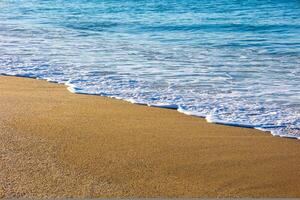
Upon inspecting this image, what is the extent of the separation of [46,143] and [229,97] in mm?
2381

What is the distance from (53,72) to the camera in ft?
25.5

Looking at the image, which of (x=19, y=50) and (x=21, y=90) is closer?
(x=21, y=90)

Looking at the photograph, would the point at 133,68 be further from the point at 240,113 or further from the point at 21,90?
the point at 240,113

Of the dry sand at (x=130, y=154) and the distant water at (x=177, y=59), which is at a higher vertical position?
the dry sand at (x=130, y=154)

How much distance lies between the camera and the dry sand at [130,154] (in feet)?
12.5

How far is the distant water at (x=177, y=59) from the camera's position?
241 inches

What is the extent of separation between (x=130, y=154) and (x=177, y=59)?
489 cm

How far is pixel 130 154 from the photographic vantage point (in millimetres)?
4449

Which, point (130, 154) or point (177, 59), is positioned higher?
point (130, 154)

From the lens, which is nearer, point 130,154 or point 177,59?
point 130,154

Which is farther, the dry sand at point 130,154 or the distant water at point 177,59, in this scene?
the distant water at point 177,59

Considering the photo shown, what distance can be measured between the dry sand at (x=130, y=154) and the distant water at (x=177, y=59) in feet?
1.50

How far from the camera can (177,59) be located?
921cm

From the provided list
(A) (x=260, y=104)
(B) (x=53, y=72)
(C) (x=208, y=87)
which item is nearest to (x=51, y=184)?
(A) (x=260, y=104)
